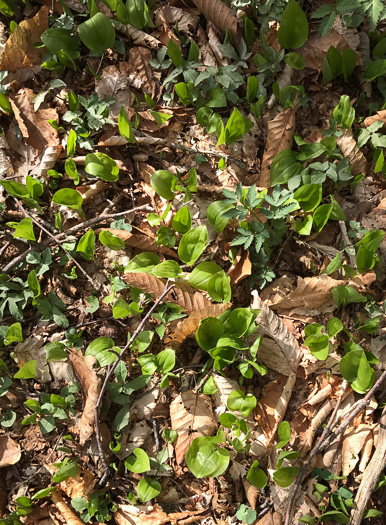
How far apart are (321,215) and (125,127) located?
958 millimetres

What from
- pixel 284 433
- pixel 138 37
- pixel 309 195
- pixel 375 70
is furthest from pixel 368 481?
pixel 138 37

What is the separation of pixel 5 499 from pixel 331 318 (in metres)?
1.59

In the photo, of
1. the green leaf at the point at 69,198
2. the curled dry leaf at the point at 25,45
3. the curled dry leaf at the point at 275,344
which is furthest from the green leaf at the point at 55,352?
the curled dry leaf at the point at 25,45

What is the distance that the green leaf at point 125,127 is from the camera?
1.93 m

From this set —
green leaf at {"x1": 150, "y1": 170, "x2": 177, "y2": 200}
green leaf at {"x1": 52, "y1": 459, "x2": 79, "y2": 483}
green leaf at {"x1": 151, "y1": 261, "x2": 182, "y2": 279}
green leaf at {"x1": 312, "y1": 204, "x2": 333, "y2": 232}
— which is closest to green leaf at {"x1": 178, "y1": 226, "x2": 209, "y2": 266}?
green leaf at {"x1": 151, "y1": 261, "x2": 182, "y2": 279}

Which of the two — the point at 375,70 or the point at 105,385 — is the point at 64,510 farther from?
the point at 375,70

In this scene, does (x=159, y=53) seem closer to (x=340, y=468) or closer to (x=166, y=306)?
(x=166, y=306)

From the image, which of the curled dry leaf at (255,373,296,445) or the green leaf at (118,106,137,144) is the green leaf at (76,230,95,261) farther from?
the curled dry leaf at (255,373,296,445)

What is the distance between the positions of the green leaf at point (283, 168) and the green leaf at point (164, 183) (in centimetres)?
45

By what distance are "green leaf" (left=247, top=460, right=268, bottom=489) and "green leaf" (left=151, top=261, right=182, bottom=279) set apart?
2.66 feet

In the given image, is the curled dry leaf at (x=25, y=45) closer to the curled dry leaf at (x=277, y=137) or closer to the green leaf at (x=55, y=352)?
the curled dry leaf at (x=277, y=137)

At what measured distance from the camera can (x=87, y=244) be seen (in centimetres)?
192

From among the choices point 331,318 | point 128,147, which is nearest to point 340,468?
point 331,318

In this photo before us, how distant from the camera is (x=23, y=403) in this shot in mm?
→ 1927
